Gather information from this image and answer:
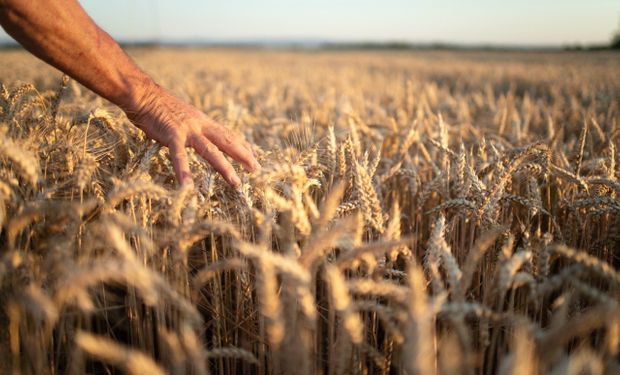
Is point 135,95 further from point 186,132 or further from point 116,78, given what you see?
point 186,132

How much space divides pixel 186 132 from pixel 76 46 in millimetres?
440

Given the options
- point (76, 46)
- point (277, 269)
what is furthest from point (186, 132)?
point (277, 269)

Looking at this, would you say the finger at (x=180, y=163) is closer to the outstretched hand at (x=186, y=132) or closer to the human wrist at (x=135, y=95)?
the outstretched hand at (x=186, y=132)

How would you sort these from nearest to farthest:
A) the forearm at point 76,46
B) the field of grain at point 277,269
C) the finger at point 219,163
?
the field of grain at point 277,269 < the forearm at point 76,46 < the finger at point 219,163

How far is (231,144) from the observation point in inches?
56.6

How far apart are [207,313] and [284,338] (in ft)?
2.48

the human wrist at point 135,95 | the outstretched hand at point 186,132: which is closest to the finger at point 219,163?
the outstretched hand at point 186,132

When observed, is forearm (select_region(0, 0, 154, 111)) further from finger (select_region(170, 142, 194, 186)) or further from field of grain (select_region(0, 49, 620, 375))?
finger (select_region(170, 142, 194, 186))

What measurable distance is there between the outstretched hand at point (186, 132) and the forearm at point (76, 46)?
0.05 meters

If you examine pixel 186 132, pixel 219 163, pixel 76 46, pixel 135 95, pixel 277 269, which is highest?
pixel 76 46

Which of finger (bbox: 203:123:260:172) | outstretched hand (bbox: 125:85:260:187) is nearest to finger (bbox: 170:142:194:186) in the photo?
outstretched hand (bbox: 125:85:260:187)

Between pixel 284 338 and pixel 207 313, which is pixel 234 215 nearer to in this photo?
pixel 207 313

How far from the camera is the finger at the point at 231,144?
1.44 metres

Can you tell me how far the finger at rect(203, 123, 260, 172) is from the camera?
4.72 feet
